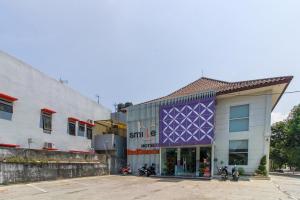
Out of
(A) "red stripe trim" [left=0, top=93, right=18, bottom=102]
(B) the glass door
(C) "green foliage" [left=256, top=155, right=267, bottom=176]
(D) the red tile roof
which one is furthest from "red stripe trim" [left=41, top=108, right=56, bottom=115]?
(C) "green foliage" [left=256, top=155, right=267, bottom=176]

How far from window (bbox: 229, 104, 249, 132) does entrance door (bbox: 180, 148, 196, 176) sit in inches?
135

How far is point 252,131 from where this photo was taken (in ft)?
66.2

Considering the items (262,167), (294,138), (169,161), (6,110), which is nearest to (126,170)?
(169,161)

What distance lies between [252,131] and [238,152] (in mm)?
1737

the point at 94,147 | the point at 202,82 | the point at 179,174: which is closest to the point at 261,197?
the point at 179,174

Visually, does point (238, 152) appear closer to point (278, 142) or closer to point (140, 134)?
point (140, 134)

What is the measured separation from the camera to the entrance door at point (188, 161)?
22500 millimetres

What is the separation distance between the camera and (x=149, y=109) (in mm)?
25141

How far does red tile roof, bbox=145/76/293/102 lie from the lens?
1927cm

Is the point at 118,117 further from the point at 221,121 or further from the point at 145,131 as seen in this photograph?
the point at 221,121

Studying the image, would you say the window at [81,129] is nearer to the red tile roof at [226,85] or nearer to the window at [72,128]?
the window at [72,128]

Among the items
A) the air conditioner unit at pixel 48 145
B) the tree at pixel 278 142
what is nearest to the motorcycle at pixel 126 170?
the air conditioner unit at pixel 48 145

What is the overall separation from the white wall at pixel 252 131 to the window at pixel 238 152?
231 millimetres

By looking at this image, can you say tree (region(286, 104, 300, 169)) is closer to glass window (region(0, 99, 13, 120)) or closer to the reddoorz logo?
the reddoorz logo
